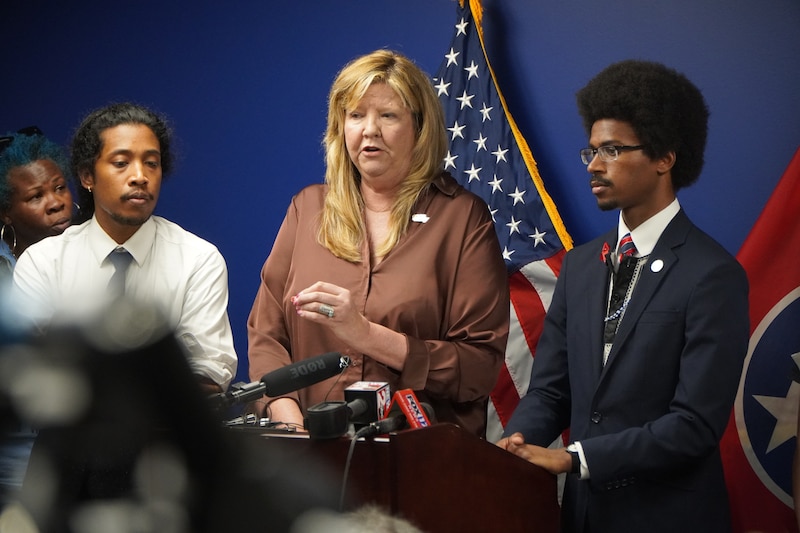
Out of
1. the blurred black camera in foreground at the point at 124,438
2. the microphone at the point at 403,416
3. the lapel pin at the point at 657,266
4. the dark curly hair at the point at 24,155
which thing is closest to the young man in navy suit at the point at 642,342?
the lapel pin at the point at 657,266

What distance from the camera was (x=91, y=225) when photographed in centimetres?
256

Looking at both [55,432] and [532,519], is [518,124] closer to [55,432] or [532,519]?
[532,519]

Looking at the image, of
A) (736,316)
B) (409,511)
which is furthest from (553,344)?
(409,511)

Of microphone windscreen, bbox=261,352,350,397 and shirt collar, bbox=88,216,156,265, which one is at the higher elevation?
shirt collar, bbox=88,216,156,265

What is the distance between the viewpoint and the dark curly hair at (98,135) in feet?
8.64

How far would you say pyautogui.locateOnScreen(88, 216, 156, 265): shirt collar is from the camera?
8.10ft

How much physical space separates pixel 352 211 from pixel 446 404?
1.84ft

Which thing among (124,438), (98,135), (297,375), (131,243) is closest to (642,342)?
(297,375)

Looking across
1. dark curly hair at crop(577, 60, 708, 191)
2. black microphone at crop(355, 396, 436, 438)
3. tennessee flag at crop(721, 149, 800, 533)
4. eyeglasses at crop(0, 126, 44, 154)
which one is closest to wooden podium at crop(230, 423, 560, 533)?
black microphone at crop(355, 396, 436, 438)

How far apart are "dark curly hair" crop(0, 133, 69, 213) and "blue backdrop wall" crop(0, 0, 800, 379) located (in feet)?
3.45

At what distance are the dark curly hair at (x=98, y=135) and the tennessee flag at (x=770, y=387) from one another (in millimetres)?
1841

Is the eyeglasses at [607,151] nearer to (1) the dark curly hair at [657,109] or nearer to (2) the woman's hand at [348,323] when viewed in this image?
(1) the dark curly hair at [657,109]

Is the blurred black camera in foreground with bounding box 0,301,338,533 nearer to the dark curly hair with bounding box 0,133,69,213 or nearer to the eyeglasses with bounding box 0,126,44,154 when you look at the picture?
the dark curly hair with bounding box 0,133,69,213

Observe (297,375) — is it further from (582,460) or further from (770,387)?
(770,387)
